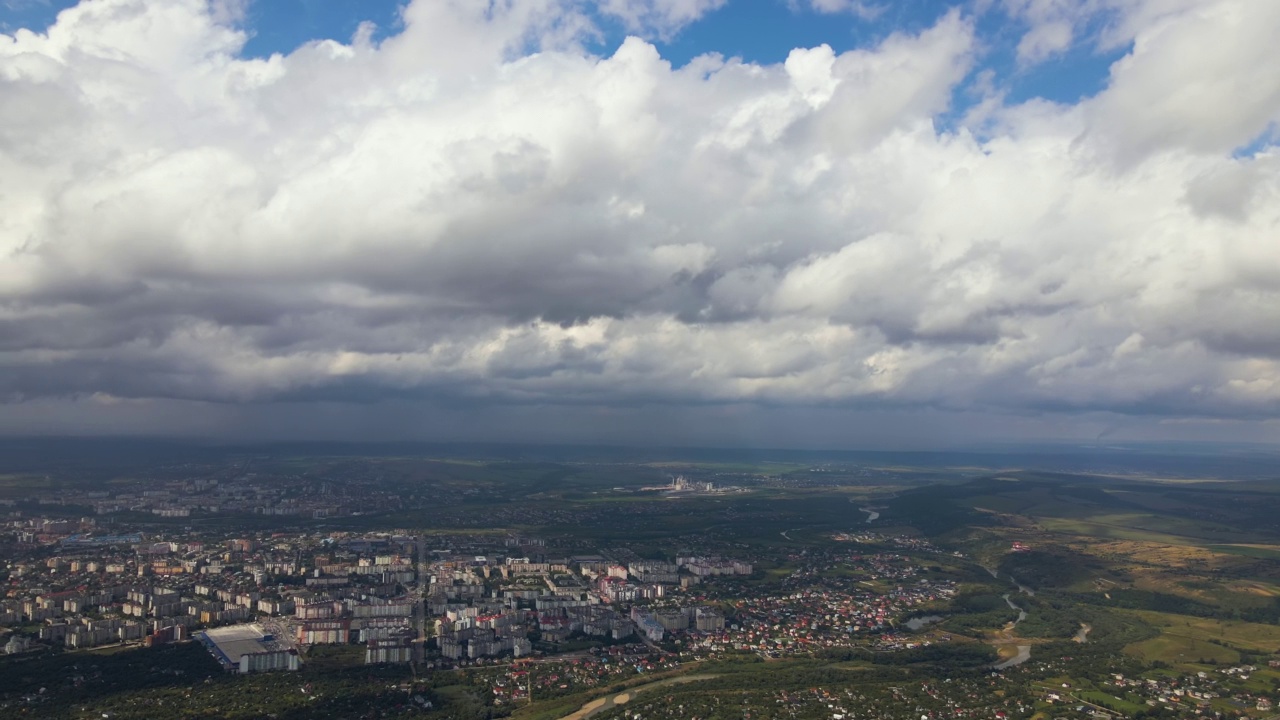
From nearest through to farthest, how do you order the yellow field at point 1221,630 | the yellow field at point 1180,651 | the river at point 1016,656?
1. the river at point 1016,656
2. the yellow field at point 1180,651
3. the yellow field at point 1221,630

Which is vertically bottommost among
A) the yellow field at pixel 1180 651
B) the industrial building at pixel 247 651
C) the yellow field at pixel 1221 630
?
the yellow field at pixel 1221 630

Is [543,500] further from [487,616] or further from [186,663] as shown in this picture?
[186,663]

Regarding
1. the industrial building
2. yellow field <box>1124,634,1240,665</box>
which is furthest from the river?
the industrial building

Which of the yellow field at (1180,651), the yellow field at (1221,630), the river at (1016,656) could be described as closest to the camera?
the river at (1016,656)

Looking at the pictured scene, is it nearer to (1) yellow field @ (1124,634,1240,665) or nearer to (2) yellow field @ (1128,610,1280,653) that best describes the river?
(1) yellow field @ (1124,634,1240,665)

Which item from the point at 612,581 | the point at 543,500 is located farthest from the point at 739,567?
the point at 543,500

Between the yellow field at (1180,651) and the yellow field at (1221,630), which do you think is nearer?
the yellow field at (1180,651)

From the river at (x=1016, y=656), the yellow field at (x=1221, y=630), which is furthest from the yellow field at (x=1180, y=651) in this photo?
the river at (x=1016, y=656)

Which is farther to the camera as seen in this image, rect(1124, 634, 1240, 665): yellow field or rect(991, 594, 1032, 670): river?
rect(1124, 634, 1240, 665): yellow field

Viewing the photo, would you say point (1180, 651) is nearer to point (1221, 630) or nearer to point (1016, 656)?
point (1221, 630)

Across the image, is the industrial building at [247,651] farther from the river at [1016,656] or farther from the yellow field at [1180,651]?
the yellow field at [1180,651]

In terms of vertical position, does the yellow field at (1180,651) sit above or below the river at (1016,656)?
above
